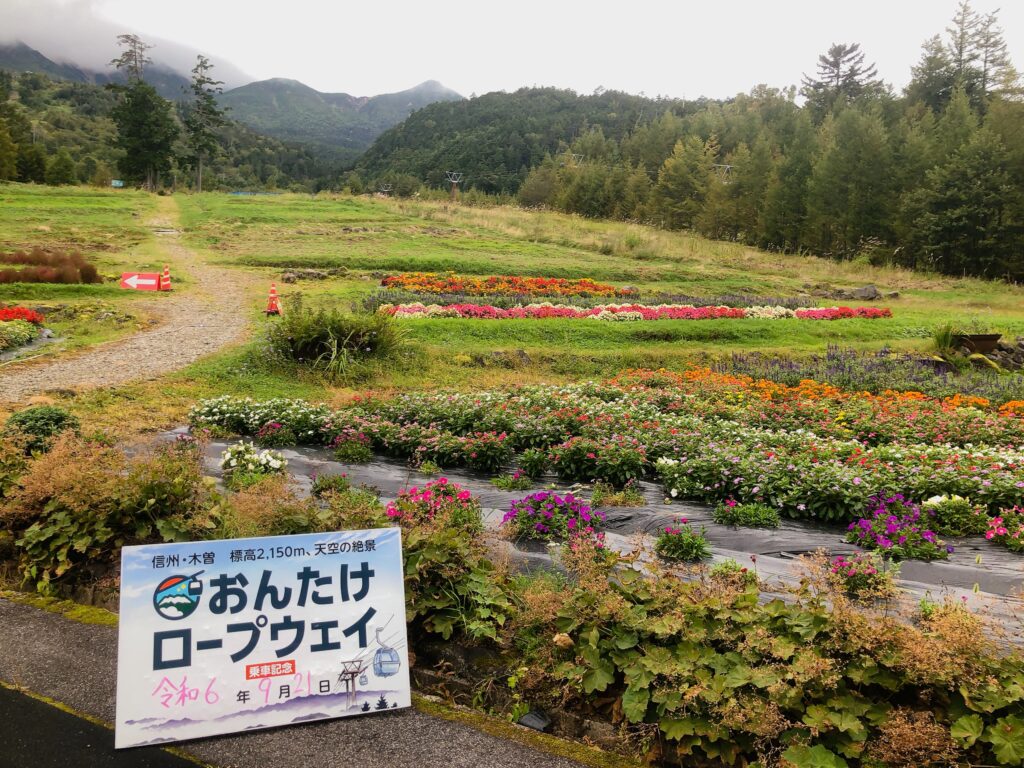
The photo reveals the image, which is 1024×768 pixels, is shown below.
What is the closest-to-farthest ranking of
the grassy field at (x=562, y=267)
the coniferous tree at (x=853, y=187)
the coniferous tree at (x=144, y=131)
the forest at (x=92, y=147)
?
the grassy field at (x=562, y=267), the coniferous tree at (x=853, y=187), the coniferous tree at (x=144, y=131), the forest at (x=92, y=147)

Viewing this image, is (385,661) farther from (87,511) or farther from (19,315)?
(19,315)

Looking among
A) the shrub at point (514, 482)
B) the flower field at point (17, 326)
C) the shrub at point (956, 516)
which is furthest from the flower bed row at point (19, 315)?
the shrub at point (956, 516)

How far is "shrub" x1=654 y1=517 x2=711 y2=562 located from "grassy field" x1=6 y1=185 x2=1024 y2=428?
20.3ft

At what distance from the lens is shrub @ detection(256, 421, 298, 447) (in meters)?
7.80

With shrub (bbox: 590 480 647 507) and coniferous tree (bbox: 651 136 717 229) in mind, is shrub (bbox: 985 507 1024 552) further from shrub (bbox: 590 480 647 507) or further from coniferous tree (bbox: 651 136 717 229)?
coniferous tree (bbox: 651 136 717 229)

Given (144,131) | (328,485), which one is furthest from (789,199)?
(144,131)

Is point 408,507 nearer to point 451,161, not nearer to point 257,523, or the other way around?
point 257,523

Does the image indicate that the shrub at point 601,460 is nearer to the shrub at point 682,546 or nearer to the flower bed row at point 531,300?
the shrub at point 682,546

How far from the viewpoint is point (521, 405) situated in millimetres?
8672

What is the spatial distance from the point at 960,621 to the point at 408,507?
119 inches

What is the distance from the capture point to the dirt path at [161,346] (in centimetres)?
959

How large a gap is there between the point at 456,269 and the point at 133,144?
132ft

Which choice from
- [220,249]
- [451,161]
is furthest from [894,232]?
[451,161]

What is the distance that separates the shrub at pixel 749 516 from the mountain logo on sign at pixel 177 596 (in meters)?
4.09
